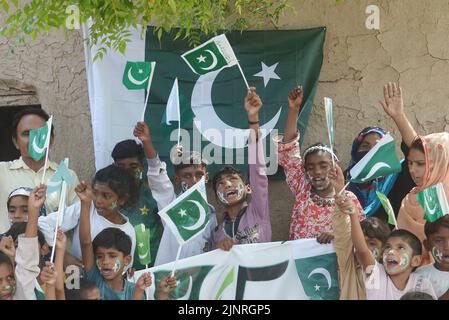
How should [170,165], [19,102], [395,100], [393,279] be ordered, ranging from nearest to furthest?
[393,279] < [395,100] < [170,165] < [19,102]

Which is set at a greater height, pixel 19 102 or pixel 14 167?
pixel 19 102

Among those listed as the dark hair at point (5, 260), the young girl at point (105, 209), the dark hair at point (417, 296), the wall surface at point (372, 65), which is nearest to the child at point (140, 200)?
the young girl at point (105, 209)

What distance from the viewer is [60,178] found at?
6.03 m

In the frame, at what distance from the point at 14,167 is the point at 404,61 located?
3.18m

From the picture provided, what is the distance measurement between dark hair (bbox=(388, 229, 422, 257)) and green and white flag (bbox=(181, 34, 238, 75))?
5.66ft

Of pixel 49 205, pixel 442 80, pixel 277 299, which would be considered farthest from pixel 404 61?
pixel 49 205

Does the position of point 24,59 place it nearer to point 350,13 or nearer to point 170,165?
point 170,165

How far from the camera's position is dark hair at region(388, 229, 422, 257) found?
5875mm

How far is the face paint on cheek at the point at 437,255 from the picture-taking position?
5.88 metres

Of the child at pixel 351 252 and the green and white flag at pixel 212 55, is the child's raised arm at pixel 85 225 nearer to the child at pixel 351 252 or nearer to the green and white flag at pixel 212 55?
the green and white flag at pixel 212 55

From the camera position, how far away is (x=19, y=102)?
26.8 ft

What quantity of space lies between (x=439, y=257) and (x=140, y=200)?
2.16 metres

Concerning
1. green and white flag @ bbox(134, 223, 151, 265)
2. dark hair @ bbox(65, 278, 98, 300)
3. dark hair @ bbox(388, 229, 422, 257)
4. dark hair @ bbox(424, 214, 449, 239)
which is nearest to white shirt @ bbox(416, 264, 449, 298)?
dark hair @ bbox(388, 229, 422, 257)

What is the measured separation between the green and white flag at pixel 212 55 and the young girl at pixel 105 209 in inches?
38.3
